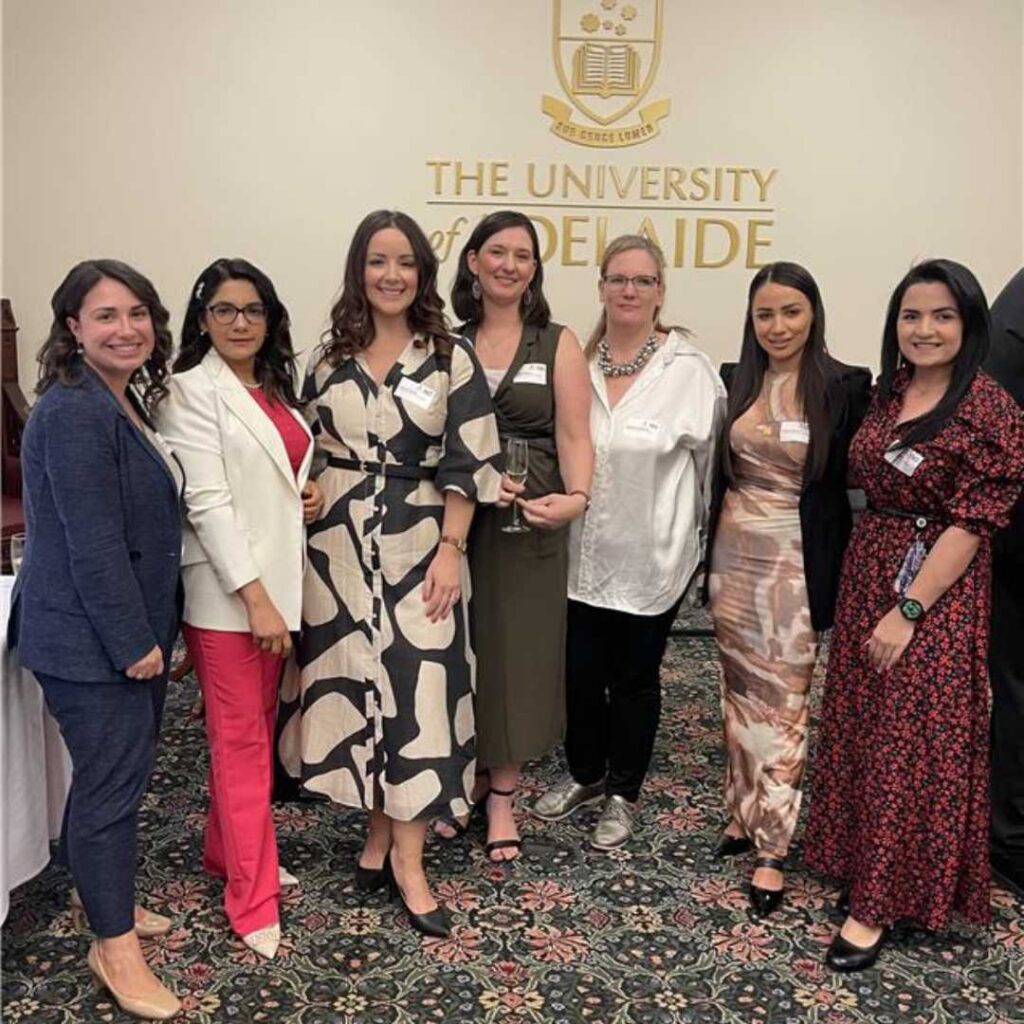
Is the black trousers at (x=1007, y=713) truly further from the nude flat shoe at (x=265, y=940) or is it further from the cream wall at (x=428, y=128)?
the cream wall at (x=428, y=128)

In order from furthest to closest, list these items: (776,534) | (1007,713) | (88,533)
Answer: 1. (1007,713)
2. (776,534)
3. (88,533)

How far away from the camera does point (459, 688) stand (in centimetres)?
244

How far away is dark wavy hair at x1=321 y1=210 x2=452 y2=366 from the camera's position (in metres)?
2.30

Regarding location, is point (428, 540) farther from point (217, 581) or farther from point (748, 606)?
point (748, 606)

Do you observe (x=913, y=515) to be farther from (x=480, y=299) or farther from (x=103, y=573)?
(x=103, y=573)

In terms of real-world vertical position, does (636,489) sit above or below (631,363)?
below

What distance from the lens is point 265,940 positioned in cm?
232

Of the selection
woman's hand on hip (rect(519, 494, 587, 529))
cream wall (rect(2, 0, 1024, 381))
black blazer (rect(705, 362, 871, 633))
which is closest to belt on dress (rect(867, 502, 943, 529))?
black blazer (rect(705, 362, 871, 633))

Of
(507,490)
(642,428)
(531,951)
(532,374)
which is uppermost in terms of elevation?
(532,374)

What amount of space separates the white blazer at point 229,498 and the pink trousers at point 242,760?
0.07 metres

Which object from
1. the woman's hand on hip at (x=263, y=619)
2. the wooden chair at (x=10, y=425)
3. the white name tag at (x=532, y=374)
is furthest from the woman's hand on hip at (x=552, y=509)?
the wooden chair at (x=10, y=425)

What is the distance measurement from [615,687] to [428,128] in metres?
3.32

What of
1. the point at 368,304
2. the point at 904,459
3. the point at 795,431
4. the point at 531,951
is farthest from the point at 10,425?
the point at 904,459

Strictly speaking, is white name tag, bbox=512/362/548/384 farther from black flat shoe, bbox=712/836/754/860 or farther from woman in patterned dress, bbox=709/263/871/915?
black flat shoe, bbox=712/836/754/860
